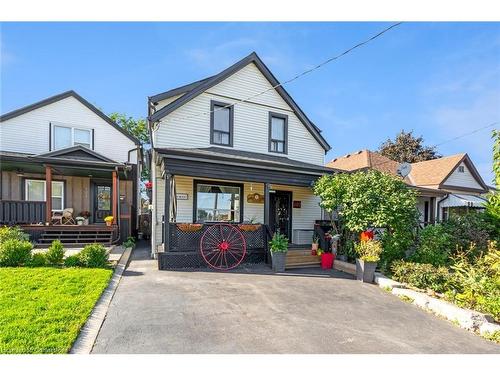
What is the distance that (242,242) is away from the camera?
888cm

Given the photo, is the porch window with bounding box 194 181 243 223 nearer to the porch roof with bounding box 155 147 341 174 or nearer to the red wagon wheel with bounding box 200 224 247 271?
the porch roof with bounding box 155 147 341 174

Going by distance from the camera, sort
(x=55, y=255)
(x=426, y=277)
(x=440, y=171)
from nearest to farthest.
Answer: (x=426, y=277) → (x=55, y=255) → (x=440, y=171)

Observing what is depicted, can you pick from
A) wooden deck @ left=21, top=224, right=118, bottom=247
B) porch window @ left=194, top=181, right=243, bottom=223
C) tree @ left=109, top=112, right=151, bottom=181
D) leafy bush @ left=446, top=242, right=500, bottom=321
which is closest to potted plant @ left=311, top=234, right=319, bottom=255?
porch window @ left=194, top=181, right=243, bottom=223

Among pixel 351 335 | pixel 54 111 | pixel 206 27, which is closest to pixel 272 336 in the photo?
pixel 351 335

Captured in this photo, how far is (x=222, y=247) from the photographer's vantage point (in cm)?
848

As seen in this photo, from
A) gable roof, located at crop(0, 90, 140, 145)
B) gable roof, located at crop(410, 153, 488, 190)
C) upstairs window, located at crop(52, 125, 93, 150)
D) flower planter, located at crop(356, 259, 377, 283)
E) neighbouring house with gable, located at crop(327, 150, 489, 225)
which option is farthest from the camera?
gable roof, located at crop(410, 153, 488, 190)

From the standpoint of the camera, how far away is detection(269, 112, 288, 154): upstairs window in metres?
12.8

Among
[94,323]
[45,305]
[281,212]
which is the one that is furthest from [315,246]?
[45,305]

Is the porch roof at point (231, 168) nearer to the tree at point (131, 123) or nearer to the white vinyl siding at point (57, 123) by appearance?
the white vinyl siding at point (57, 123)

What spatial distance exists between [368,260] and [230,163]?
5.15 meters

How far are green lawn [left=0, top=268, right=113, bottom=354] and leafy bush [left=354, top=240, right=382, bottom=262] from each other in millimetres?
6822

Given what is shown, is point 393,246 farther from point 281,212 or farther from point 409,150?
point 409,150
